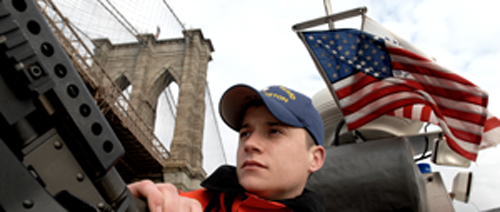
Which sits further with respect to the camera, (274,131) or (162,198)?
(274,131)

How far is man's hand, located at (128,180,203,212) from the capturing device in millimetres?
652

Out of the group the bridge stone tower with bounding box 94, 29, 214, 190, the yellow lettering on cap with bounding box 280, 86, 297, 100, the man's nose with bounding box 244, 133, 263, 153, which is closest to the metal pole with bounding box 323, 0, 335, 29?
the yellow lettering on cap with bounding box 280, 86, 297, 100

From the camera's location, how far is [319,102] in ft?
8.98

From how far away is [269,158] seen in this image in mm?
963

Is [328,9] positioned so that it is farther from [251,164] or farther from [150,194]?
[150,194]

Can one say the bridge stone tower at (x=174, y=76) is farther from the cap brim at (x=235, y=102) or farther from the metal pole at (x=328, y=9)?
the cap brim at (x=235, y=102)

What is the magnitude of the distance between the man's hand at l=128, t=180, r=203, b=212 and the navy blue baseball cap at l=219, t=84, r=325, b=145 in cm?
39

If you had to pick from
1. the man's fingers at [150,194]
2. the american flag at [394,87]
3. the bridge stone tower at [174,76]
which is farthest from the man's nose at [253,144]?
the bridge stone tower at [174,76]

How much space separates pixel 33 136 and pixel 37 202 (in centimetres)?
10

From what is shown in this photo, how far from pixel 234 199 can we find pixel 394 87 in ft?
6.39

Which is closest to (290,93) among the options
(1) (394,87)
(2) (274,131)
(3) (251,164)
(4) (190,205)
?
(2) (274,131)

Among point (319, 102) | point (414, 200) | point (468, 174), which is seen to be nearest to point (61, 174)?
point (414, 200)

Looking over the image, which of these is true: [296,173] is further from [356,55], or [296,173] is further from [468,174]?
[356,55]

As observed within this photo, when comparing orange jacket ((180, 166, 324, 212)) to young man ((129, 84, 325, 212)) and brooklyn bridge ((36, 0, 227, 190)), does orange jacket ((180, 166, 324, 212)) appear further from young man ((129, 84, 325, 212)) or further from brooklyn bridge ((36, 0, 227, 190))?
brooklyn bridge ((36, 0, 227, 190))
